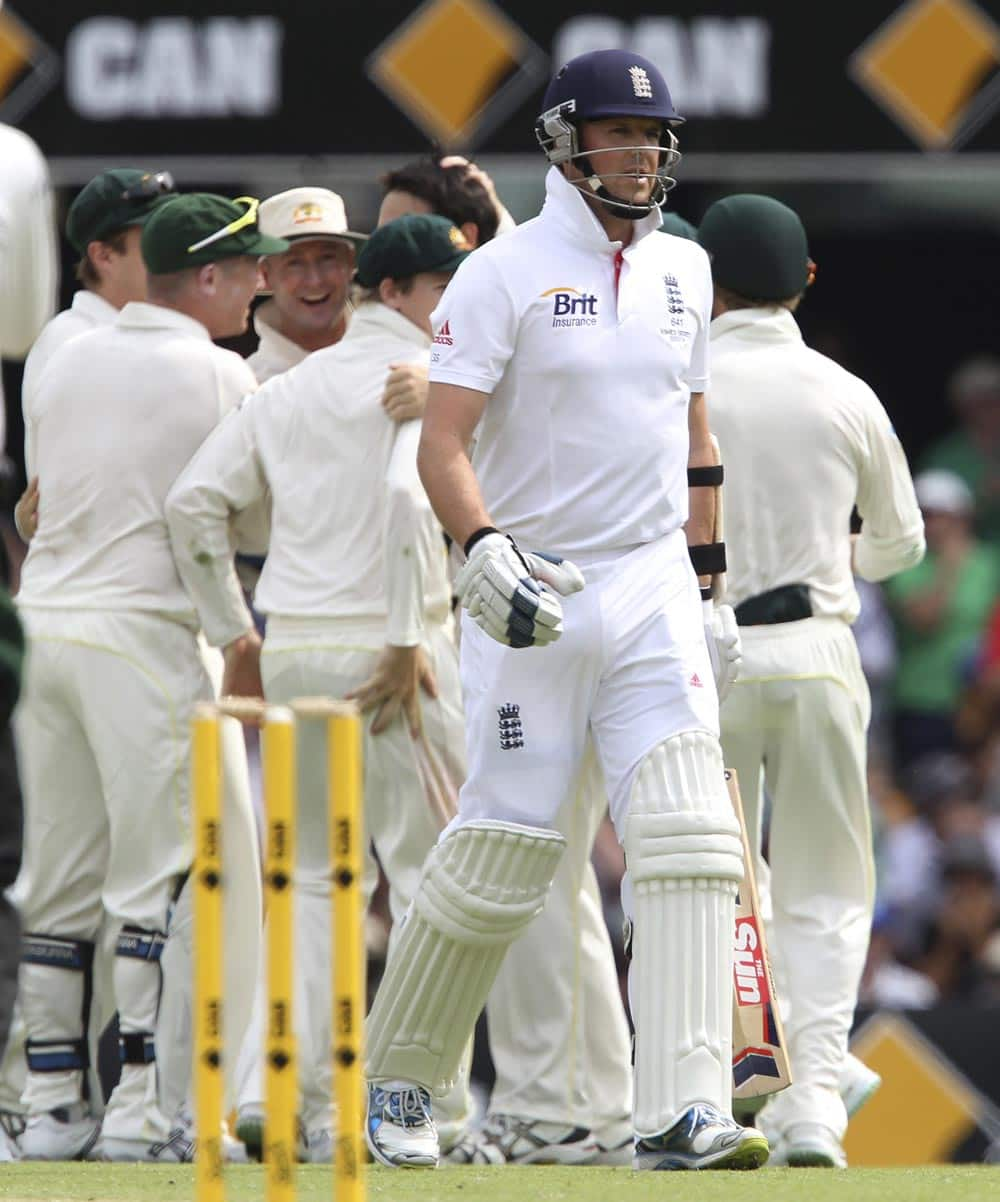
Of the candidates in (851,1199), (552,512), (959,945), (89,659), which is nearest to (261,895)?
(89,659)

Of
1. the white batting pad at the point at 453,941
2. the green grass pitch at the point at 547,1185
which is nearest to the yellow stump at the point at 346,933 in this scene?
the green grass pitch at the point at 547,1185

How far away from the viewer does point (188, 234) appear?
22.1 feet

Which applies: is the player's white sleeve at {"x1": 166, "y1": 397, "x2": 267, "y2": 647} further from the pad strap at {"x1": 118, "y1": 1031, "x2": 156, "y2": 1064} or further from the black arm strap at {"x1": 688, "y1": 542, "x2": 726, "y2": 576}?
the black arm strap at {"x1": 688, "y1": 542, "x2": 726, "y2": 576}

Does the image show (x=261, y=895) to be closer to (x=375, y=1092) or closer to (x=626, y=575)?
(x=375, y=1092)

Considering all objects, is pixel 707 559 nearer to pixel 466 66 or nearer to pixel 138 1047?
pixel 138 1047

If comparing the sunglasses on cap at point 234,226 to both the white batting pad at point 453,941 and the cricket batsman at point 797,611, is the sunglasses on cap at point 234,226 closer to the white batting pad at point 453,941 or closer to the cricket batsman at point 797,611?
the cricket batsman at point 797,611

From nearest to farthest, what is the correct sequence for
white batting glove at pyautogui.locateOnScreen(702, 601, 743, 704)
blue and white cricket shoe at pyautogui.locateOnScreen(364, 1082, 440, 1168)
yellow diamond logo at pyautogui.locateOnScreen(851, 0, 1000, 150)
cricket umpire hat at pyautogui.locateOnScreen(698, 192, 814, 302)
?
1. blue and white cricket shoe at pyautogui.locateOnScreen(364, 1082, 440, 1168)
2. white batting glove at pyautogui.locateOnScreen(702, 601, 743, 704)
3. cricket umpire hat at pyautogui.locateOnScreen(698, 192, 814, 302)
4. yellow diamond logo at pyautogui.locateOnScreen(851, 0, 1000, 150)

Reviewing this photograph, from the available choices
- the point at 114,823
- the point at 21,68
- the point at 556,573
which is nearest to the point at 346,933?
the point at 556,573

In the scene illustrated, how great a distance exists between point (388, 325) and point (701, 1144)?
2358mm

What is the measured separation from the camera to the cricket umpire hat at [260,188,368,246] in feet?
24.2

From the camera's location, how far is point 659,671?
541 centimetres

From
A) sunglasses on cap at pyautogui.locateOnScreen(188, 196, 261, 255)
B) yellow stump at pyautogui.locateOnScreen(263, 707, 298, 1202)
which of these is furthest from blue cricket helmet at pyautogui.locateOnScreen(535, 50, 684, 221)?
yellow stump at pyautogui.locateOnScreen(263, 707, 298, 1202)

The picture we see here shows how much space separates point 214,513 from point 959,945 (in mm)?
5183

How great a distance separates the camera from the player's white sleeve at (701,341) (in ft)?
18.7
